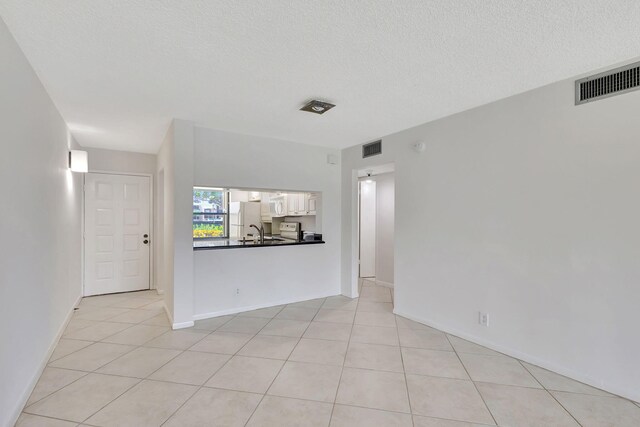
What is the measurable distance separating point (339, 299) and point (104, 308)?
3.38 metres

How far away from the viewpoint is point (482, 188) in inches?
122

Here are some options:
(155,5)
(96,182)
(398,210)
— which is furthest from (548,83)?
(96,182)

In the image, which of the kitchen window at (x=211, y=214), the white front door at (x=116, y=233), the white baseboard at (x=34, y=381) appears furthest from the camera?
the kitchen window at (x=211, y=214)

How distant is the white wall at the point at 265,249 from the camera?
12.7 ft

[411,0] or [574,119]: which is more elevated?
[411,0]

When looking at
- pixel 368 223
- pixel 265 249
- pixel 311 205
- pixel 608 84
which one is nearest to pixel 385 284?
pixel 368 223

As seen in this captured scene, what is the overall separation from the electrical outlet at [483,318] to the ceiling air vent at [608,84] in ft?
6.68

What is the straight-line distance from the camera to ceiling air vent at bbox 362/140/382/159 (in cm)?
432

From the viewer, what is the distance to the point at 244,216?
6.55 metres

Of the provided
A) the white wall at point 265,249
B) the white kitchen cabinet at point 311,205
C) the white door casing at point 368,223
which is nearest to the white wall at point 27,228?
the white wall at point 265,249

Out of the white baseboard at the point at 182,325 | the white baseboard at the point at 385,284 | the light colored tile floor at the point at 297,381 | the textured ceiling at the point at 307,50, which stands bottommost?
the white baseboard at the point at 385,284

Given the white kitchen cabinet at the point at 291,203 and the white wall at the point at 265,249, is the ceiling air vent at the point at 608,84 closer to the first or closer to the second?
the white wall at the point at 265,249

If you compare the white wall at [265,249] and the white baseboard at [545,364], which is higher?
the white wall at [265,249]

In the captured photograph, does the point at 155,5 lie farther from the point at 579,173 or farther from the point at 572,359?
the point at 572,359
